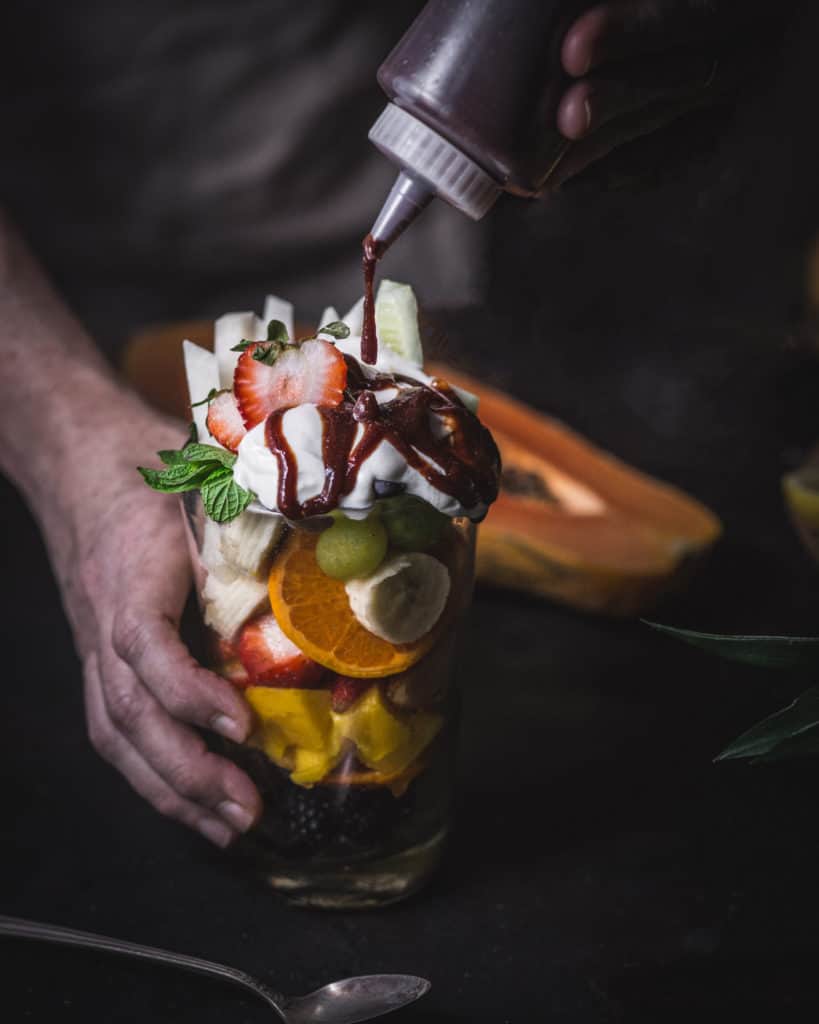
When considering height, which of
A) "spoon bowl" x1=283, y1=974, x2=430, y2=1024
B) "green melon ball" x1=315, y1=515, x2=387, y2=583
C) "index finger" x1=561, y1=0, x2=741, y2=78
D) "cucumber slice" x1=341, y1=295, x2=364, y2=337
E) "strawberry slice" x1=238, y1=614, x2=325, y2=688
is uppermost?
"index finger" x1=561, y1=0, x2=741, y2=78

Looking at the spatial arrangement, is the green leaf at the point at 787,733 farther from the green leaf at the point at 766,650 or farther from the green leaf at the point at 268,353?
the green leaf at the point at 268,353

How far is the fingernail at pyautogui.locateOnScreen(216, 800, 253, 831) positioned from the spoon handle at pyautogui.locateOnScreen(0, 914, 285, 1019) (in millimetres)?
103

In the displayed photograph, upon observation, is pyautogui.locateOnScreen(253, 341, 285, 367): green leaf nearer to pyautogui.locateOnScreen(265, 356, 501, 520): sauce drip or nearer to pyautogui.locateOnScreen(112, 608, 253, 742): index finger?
pyautogui.locateOnScreen(265, 356, 501, 520): sauce drip

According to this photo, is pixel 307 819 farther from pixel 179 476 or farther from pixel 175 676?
pixel 179 476

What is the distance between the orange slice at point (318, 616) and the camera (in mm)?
807

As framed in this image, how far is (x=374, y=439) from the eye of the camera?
0.76m

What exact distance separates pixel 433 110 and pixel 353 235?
152 centimetres

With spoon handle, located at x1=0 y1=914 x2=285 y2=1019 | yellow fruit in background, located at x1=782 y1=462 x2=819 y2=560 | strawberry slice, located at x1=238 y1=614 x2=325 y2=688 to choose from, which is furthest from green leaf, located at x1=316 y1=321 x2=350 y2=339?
yellow fruit in background, located at x1=782 y1=462 x2=819 y2=560

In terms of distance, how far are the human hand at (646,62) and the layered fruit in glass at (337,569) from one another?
0.20 metres

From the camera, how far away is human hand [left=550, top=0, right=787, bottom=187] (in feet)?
2.73

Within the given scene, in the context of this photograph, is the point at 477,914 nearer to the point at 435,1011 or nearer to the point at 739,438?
the point at 435,1011

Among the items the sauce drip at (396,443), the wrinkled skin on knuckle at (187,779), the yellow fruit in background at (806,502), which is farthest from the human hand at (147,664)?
the yellow fruit in background at (806,502)

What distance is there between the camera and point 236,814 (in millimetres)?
905

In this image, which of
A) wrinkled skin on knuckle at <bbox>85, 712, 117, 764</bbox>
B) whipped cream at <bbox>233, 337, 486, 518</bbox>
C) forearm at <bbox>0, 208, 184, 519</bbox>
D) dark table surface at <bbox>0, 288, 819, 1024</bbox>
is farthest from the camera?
forearm at <bbox>0, 208, 184, 519</bbox>
